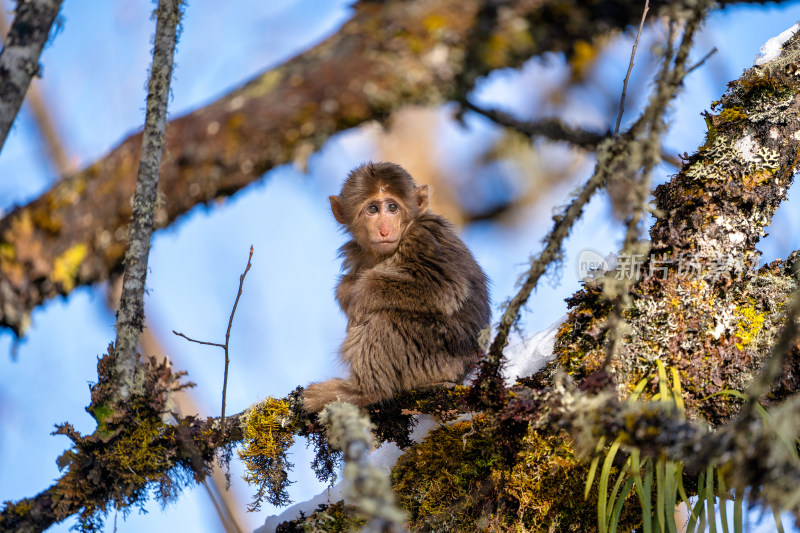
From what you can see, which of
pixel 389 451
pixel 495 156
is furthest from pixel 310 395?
pixel 495 156

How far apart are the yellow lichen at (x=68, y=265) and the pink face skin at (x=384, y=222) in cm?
281

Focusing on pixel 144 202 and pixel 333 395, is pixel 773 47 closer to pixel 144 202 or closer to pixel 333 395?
pixel 333 395

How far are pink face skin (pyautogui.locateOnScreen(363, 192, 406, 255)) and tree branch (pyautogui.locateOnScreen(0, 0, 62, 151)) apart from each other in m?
2.90

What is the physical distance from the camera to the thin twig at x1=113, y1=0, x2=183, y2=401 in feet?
9.12

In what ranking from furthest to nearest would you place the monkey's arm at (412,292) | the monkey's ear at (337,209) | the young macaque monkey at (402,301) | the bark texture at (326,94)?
the monkey's ear at (337,209)
the monkey's arm at (412,292)
the young macaque monkey at (402,301)
the bark texture at (326,94)

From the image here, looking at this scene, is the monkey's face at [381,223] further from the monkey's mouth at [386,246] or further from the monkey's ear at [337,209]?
the monkey's ear at [337,209]

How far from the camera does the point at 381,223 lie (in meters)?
4.84

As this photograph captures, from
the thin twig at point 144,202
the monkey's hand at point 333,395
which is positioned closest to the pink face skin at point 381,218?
the monkey's hand at point 333,395

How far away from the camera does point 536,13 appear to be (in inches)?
74.5

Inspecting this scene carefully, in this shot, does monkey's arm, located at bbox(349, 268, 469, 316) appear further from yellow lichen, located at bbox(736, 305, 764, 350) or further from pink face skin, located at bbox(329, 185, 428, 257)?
yellow lichen, located at bbox(736, 305, 764, 350)

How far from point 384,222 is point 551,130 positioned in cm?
266

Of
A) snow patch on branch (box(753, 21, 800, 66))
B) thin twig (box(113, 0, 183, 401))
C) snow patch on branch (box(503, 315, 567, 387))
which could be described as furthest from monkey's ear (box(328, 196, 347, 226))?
snow patch on branch (box(753, 21, 800, 66))

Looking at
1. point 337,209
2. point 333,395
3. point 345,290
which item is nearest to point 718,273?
point 333,395

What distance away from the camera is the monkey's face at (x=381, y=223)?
189 inches
